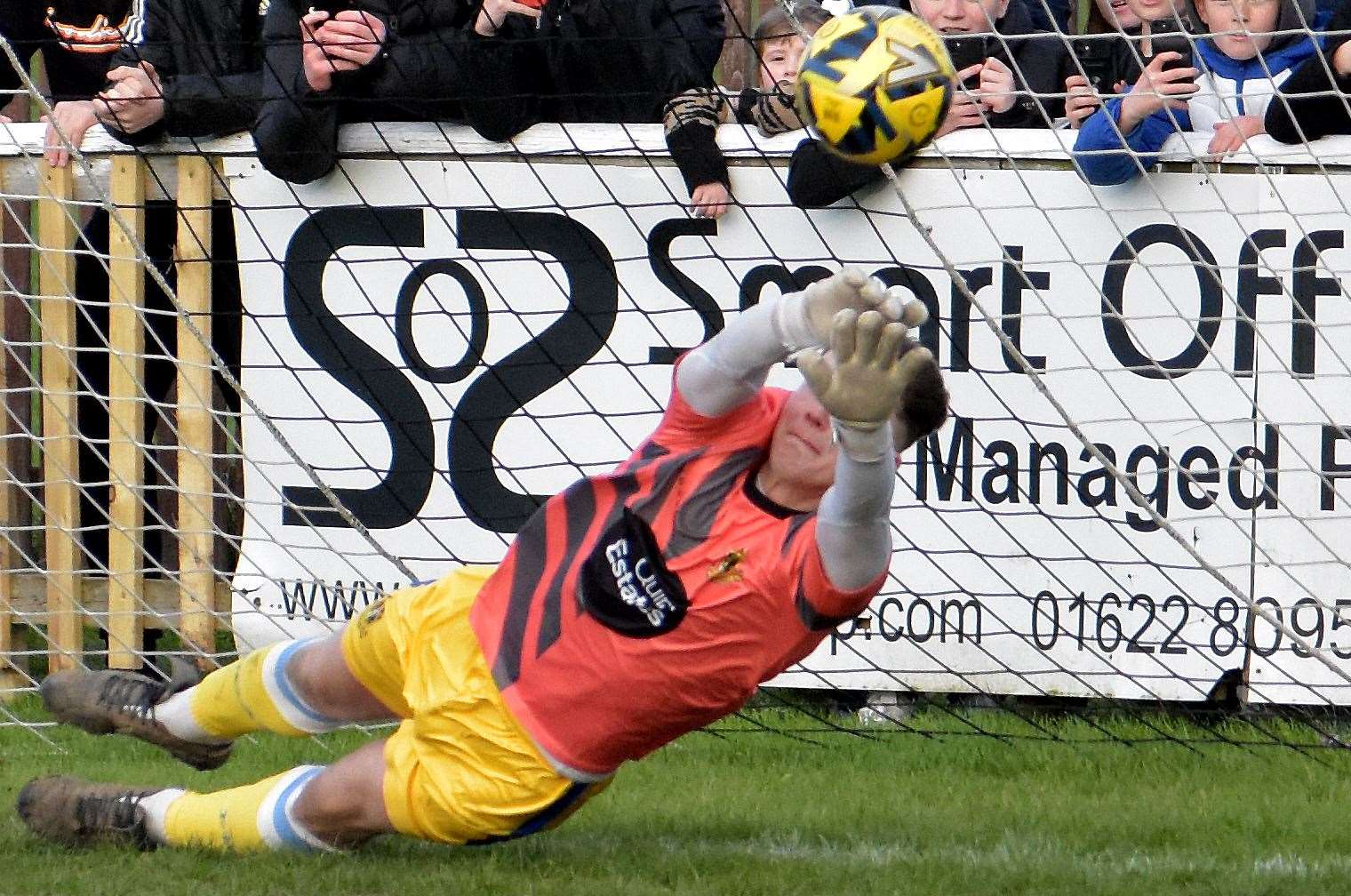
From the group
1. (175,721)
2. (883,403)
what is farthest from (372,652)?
(883,403)

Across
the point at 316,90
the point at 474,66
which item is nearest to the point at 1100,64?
the point at 474,66

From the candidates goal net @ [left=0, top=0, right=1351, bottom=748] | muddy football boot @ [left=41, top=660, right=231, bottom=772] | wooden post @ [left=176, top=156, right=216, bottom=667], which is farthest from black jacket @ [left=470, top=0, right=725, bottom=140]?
muddy football boot @ [left=41, top=660, right=231, bottom=772]

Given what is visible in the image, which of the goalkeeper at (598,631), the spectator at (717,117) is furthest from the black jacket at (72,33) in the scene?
the goalkeeper at (598,631)

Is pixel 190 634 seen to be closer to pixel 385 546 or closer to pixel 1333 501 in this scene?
pixel 385 546

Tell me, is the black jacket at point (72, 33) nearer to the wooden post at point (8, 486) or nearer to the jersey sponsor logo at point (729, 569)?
the wooden post at point (8, 486)

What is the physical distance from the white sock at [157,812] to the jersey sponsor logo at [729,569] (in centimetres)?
134

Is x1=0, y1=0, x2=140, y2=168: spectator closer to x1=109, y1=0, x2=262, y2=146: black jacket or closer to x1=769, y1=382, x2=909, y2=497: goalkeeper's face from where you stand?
x1=109, y1=0, x2=262, y2=146: black jacket

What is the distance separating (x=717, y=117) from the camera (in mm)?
5195

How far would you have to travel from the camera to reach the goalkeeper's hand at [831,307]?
9.33 feet

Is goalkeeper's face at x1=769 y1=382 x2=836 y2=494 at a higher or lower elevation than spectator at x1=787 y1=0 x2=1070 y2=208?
higher

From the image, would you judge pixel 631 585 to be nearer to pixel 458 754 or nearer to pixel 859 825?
pixel 458 754

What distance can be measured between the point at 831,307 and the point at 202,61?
3272 mm

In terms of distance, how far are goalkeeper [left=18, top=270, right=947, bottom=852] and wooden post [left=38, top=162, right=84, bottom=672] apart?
6.41 feet

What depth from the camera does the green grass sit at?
142 inches
